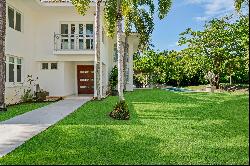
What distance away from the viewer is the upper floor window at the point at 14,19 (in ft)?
64.0

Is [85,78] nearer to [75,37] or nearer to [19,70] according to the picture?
[75,37]

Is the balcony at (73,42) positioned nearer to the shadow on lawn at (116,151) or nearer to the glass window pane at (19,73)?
the glass window pane at (19,73)

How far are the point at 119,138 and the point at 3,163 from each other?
314 centimetres

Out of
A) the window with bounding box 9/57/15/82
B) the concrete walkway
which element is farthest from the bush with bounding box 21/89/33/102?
the concrete walkway

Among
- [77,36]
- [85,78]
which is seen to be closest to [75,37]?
[77,36]

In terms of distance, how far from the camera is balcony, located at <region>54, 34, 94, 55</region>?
23625mm

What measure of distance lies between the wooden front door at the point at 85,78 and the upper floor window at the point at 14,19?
7.43 metres

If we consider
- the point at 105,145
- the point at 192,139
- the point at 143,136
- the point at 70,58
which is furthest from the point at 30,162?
the point at 70,58

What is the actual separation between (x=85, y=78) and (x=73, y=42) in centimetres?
441

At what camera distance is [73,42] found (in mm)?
24047

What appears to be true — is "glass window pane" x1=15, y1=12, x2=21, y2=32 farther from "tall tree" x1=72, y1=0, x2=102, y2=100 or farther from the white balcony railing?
"tall tree" x1=72, y1=0, x2=102, y2=100

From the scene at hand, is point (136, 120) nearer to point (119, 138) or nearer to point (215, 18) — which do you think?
point (119, 138)

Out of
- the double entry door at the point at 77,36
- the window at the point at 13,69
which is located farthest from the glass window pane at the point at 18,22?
the double entry door at the point at 77,36

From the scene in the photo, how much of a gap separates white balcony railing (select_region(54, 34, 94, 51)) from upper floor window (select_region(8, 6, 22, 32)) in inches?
119
